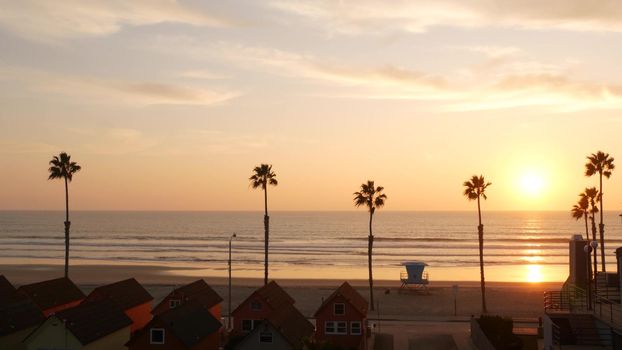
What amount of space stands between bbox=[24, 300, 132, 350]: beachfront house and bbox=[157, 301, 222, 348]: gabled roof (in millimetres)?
3620

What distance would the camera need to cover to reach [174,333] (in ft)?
115

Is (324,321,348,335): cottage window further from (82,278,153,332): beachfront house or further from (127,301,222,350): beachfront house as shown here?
(82,278,153,332): beachfront house

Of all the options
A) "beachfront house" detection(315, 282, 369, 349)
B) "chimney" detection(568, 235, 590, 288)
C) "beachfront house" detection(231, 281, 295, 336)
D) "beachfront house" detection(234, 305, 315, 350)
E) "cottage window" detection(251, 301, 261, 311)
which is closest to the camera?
"chimney" detection(568, 235, 590, 288)

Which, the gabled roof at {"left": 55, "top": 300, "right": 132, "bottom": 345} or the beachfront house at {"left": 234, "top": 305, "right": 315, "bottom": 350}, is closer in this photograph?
the gabled roof at {"left": 55, "top": 300, "right": 132, "bottom": 345}

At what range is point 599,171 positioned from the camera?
55438 millimetres

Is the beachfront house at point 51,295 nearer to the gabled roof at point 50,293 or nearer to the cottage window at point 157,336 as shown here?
the gabled roof at point 50,293

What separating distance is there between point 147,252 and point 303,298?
76.5 m

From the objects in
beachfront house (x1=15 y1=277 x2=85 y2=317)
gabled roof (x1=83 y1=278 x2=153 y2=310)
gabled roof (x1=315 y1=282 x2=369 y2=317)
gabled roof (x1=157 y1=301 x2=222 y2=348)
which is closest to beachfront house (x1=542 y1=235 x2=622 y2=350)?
gabled roof (x1=315 y1=282 x2=369 y2=317)

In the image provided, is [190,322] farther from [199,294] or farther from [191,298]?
[199,294]

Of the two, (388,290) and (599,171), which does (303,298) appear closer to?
(388,290)

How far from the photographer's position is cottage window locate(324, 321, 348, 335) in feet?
136

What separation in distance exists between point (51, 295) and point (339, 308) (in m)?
20.3

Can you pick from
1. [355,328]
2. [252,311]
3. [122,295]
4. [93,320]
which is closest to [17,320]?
[93,320]

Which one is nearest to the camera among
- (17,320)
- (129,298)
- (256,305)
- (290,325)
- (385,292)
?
(17,320)
